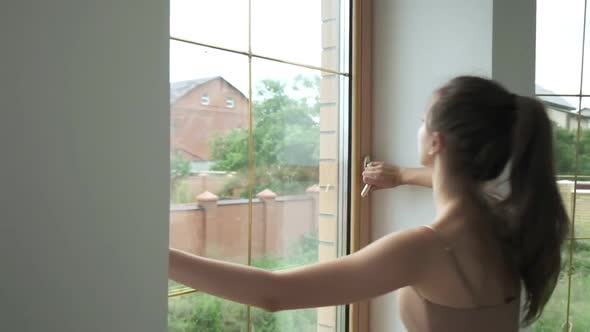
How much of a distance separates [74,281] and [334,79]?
3.75ft

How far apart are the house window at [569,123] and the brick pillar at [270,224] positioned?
1046 millimetres

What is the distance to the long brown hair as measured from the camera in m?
1.19

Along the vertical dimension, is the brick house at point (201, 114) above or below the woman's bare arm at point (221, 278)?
above

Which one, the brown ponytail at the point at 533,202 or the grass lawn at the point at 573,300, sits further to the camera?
the grass lawn at the point at 573,300

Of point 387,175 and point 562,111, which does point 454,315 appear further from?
point 562,111

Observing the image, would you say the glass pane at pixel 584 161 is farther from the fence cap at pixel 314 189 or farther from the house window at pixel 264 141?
the fence cap at pixel 314 189

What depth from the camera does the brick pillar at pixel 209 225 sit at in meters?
1.32

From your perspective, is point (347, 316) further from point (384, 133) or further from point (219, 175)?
point (219, 175)

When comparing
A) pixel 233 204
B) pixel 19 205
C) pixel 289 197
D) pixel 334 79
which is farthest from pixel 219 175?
pixel 19 205

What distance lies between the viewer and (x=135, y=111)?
0.81 metres

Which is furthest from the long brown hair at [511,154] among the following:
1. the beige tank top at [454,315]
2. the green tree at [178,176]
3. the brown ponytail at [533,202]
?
the green tree at [178,176]

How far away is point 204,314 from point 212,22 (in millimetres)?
661

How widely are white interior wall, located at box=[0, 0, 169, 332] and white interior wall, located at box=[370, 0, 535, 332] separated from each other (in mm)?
1073

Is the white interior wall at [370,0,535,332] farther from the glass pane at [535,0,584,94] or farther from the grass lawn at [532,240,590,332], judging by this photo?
the grass lawn at [532,240,590,332]
